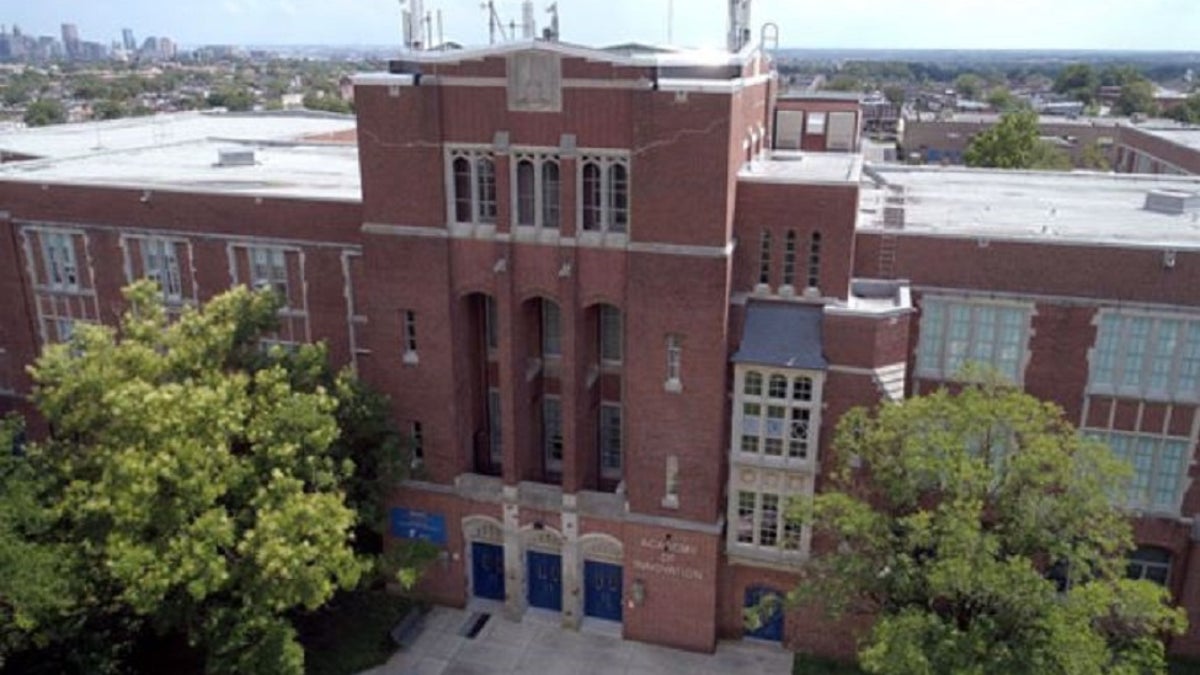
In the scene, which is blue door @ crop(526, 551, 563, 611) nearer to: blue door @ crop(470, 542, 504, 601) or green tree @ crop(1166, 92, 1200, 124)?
blue door @ crop(470, 542, 504, 601)

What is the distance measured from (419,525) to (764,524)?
13706mm

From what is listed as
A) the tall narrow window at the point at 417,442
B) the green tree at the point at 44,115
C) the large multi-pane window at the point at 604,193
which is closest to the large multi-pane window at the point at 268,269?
the tall narrow window at the point at 417,442

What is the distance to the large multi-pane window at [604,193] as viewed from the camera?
3102 cm

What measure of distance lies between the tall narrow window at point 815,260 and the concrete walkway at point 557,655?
14.0 m

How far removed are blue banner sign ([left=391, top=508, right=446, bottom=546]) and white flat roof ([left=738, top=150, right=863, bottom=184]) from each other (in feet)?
58.6

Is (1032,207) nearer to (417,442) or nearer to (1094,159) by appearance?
(417,442)

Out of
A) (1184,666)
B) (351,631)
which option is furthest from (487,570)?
(1184,666)

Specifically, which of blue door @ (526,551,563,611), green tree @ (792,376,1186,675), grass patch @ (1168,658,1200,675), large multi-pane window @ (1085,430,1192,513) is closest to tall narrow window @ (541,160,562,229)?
green tree @ (792,376,1186,675)

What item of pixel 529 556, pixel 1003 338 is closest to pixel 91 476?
pixel 529 556

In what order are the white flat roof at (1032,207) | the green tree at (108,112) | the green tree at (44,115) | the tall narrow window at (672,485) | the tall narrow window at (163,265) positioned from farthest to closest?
the green tree at (108,112), the green tree at (44,115), the tall narrow window at (163,265), the tall narrow window at (672,485), the white flat roof at (1032,207)

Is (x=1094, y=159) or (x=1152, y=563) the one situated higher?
(x=1094, y=159)

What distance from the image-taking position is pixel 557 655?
35156mm

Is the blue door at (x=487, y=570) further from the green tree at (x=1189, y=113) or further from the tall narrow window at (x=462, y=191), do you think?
the green tree at (x=1189, y=113)

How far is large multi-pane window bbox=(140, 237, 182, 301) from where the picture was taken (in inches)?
1580
